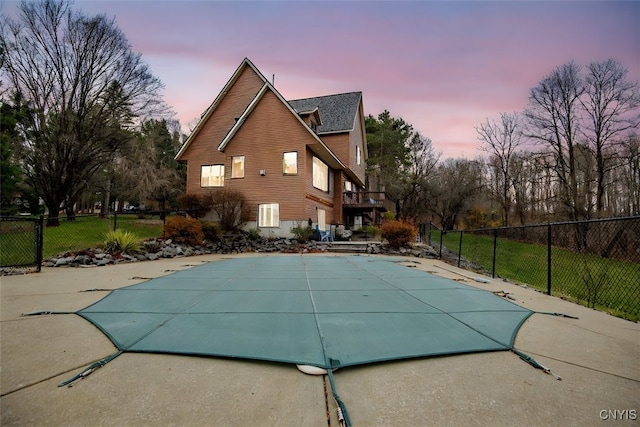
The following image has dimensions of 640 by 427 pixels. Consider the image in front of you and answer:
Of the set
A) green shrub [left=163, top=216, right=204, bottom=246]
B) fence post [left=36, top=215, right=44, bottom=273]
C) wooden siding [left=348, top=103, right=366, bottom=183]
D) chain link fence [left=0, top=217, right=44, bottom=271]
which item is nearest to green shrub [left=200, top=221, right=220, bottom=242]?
green shrub [left=163, top=216, right=204, bottom=246]

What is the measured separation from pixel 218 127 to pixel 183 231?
28.4 ft

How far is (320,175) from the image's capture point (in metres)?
16.9

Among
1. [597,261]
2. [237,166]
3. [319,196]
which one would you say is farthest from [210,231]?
[597,261]

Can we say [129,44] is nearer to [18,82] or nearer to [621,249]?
[18,82]

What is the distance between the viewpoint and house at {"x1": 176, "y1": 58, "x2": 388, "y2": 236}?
14.5 m

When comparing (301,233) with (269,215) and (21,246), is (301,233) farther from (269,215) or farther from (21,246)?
(21,246)

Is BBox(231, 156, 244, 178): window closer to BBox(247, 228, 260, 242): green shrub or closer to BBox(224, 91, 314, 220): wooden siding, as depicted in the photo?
BBox(224, 91, 314, 220): wooden siding

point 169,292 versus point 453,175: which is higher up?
point 453,175

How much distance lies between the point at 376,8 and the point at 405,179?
1917cm

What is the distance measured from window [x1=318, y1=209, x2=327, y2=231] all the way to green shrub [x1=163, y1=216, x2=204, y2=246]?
22.6ft

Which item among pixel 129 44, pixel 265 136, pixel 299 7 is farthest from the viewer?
pixel 129 44

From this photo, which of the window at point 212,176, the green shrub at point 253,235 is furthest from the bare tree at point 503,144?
the window at point 212,176

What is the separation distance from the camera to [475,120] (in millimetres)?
24422

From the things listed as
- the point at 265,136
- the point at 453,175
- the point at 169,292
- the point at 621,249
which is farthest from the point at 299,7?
the point at 453,175
